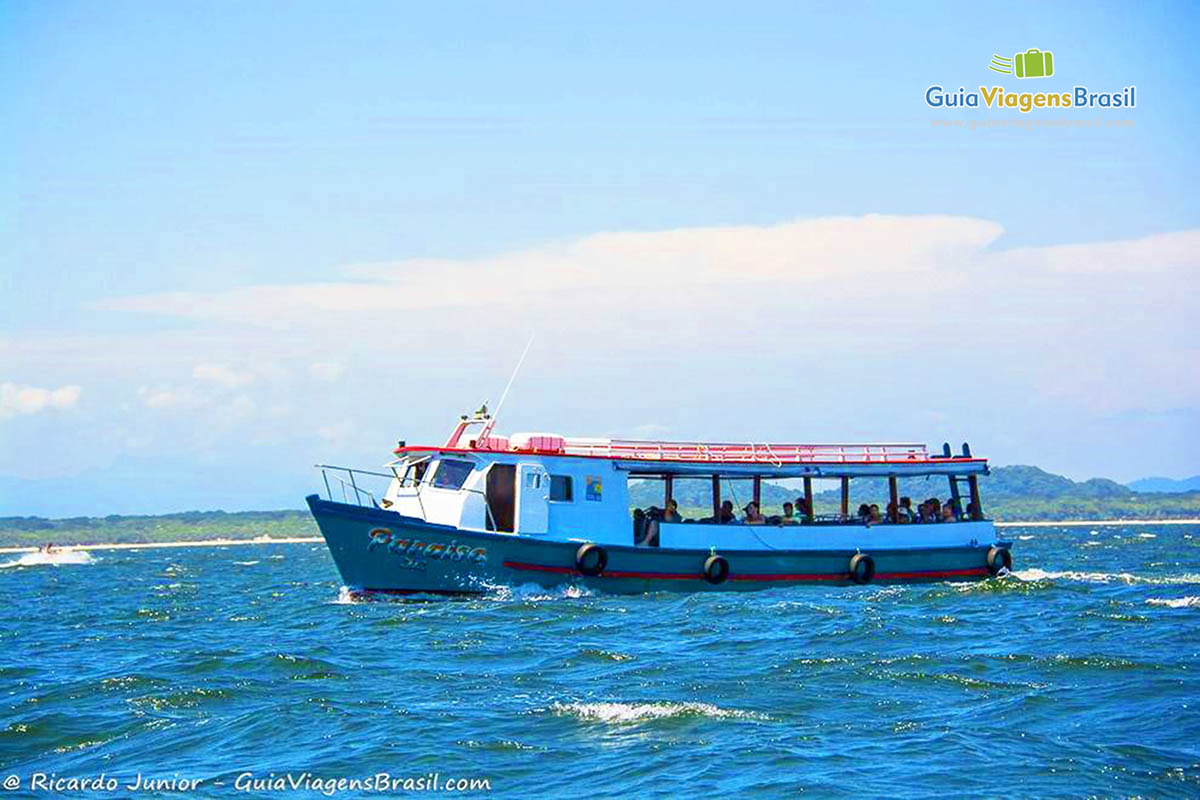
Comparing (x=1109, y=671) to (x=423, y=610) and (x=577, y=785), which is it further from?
(x=423, y=610)

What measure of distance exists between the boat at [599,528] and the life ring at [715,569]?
0.08 feet

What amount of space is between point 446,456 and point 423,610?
4087 millimetres

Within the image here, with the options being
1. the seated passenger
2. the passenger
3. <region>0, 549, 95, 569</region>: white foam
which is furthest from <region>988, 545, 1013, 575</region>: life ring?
<region>0, 549, 95, 569</region>: white foam

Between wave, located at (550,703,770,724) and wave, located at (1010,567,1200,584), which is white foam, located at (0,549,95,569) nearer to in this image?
wave, located at (1010,567,1200,584)

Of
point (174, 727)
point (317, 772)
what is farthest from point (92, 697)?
point (317, 772)

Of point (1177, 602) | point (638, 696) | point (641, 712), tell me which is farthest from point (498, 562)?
point (1177, 602)

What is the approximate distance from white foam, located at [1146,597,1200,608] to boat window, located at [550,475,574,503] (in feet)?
45.4

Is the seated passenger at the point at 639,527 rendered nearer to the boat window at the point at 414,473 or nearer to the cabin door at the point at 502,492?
the cabin door at the point at 502,492

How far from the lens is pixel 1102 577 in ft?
136

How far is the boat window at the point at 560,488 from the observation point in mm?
32812

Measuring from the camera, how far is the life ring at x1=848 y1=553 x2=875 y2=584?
35.6 m

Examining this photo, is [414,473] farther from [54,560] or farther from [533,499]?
[54,560]

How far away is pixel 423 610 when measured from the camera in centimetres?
3033

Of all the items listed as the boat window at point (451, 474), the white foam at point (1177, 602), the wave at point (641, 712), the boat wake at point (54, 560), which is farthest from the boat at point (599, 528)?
the boat wake at point (54, 560)
